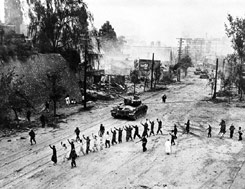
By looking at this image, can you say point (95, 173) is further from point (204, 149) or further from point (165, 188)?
point (204, 149)

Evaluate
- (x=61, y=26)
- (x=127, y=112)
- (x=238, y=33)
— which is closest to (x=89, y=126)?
(x=127, y=112)

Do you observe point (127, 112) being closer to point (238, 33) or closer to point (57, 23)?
point (57, 23)

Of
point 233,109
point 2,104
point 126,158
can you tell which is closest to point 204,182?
point 126,158

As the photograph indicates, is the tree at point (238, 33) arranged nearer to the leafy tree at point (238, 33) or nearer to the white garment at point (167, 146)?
A: the leafy tree at point (238, 33)

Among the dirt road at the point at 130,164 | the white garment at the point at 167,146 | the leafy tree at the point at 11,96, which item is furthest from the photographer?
the leafy tree at the point at 11,96

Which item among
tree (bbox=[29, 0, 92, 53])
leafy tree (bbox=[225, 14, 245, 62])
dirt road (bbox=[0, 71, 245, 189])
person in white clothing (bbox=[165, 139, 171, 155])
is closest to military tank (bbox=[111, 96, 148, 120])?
dirt road (bbox=[0, 71, 245, 189])

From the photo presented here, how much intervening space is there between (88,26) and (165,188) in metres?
29.2

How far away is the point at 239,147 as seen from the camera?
2083 centimetres

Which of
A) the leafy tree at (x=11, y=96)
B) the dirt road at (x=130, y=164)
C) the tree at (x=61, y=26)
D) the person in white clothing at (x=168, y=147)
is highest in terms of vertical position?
the tree at (x=61, y=26)

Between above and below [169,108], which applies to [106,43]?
above

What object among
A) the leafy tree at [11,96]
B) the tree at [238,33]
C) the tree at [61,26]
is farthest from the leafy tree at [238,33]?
the leafy tree at [11,96]

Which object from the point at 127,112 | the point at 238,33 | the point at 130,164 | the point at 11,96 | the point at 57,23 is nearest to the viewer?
the point at 130,164

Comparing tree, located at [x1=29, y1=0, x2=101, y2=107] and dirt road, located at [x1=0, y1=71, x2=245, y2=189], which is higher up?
tree, located at [x1=29, y1=0, x2=101, y2=107]

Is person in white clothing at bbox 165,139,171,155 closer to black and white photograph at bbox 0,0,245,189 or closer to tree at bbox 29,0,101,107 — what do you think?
black and white photograph at bbox 0,0,245,189
